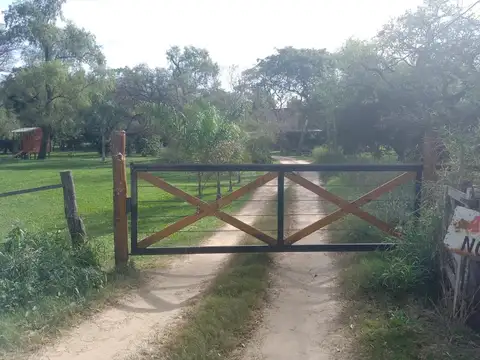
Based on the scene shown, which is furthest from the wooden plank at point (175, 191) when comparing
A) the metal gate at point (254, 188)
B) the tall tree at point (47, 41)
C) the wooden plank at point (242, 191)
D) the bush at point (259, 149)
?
the tall tree at point (47, 41)

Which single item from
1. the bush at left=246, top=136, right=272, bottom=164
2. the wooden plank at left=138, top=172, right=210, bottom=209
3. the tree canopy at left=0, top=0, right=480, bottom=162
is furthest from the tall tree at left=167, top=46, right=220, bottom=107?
the wooden plank at left=138, top=172, right=210, bottom=209

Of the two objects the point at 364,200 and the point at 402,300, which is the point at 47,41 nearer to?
the point at 364,200

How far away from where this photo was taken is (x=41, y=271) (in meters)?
6.21

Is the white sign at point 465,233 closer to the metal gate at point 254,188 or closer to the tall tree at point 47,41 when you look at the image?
the metal gate at point 254,188

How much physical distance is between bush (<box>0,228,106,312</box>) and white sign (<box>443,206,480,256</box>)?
4142mm

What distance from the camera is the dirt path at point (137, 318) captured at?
16.2ft

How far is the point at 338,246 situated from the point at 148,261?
3.06m

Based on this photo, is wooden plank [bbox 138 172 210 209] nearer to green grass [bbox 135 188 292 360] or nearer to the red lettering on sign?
green grass [bbox 135 188 292 360]

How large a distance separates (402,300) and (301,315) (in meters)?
1.20

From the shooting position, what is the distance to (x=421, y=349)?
4.72m

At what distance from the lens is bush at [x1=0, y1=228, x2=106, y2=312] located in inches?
225

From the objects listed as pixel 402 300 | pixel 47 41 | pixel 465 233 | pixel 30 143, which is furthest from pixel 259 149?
pixel 30 143

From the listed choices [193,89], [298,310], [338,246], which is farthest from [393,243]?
[193,89]

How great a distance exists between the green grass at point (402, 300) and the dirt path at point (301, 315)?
211mm
